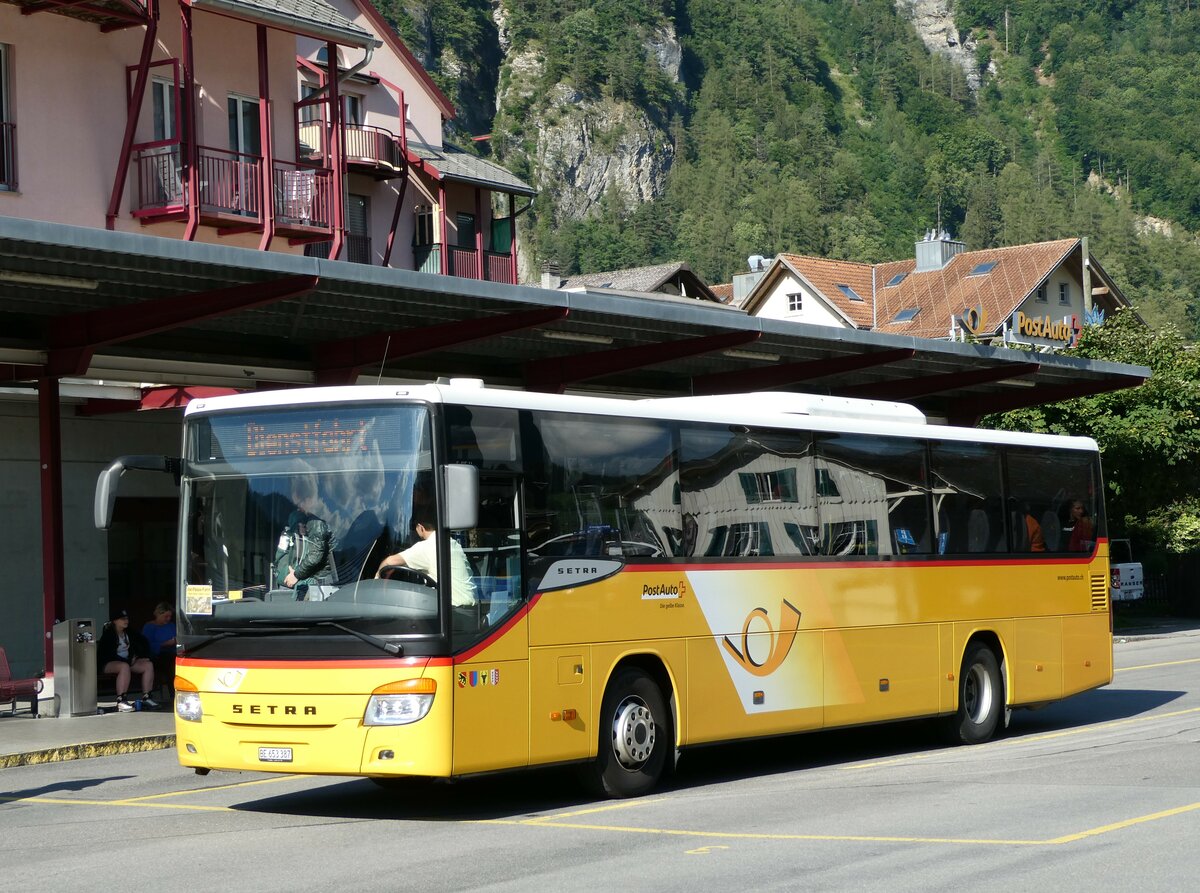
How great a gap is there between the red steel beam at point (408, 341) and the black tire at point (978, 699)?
6650 millimetres

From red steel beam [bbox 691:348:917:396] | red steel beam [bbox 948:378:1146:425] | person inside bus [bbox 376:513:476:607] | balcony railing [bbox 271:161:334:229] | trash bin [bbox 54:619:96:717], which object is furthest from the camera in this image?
red steel beam [bbox 948:378:1146:425]

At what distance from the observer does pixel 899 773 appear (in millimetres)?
13219

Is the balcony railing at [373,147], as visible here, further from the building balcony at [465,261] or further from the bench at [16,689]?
the bench at [16,689]

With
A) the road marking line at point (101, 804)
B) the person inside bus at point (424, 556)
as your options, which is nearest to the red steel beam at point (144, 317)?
the road marking line at point (101, 804)

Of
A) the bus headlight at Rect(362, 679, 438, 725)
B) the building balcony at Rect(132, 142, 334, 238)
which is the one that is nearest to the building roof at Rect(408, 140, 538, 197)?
the building balcony at Rect(132, 142, 334, 238)

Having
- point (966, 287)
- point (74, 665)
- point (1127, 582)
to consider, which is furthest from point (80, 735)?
point (966, 287)

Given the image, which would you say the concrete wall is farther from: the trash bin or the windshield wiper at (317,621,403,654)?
the windshield wiper at (317,621,403,654)

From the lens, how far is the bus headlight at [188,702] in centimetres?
1128

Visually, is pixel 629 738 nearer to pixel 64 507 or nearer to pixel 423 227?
pixel 64 507

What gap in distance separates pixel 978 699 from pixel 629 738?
514 centimetres

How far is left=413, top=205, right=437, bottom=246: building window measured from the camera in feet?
150

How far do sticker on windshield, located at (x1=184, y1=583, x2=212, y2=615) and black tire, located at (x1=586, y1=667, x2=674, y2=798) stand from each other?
2742mm

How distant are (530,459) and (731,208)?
545 feet

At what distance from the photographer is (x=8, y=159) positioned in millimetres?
23703
